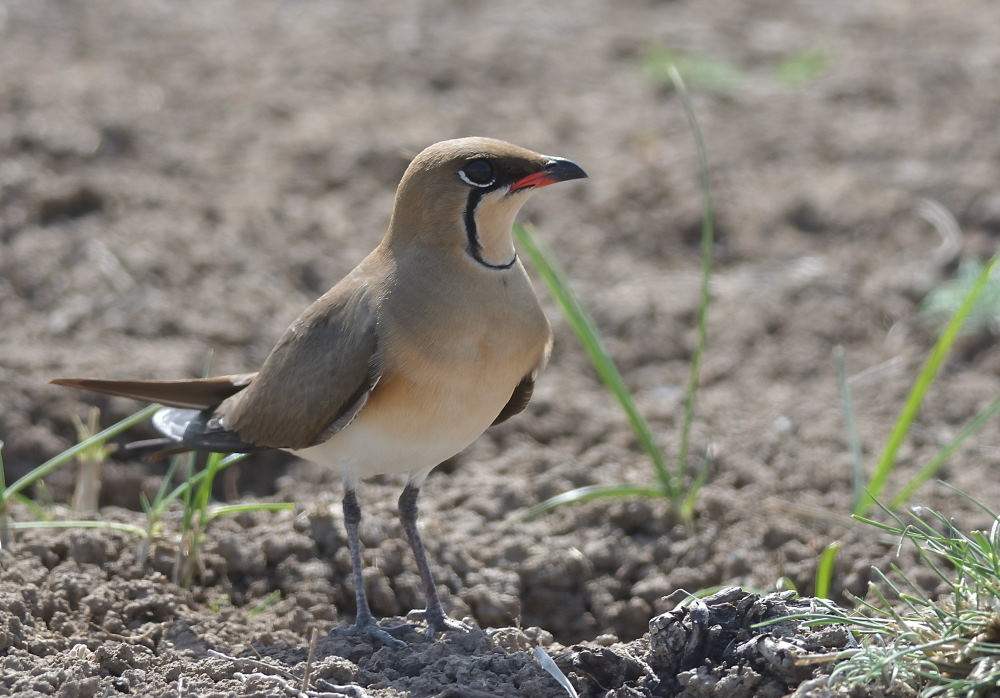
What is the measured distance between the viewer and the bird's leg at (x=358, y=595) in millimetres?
3570

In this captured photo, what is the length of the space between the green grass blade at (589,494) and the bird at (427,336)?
0.66m

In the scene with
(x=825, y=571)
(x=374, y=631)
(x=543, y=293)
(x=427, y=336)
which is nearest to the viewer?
(x=427, y=336)

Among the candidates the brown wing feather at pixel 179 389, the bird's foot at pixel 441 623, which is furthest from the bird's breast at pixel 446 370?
the brown wing feather at pixel 179 389

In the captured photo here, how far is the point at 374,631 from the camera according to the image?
3580 mm

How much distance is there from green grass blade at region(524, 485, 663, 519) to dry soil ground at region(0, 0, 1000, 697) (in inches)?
3.1

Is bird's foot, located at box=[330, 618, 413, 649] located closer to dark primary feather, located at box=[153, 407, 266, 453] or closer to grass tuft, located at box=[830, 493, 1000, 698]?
dark primary feather, located at box=[153, 407, 266, 453]

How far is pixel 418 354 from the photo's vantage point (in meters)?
3.48

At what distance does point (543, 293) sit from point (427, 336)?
8.45ft

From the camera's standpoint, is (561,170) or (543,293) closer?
(561,170)

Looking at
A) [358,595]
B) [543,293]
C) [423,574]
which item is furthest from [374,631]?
[543,293]

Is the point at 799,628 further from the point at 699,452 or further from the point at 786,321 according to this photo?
the point at 786,321

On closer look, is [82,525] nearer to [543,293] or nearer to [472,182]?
[472,182]

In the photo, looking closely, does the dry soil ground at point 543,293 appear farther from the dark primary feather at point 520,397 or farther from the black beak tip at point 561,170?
the black beak tip at point 561,170

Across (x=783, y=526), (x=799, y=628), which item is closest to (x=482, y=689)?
(x=799, y=628)
